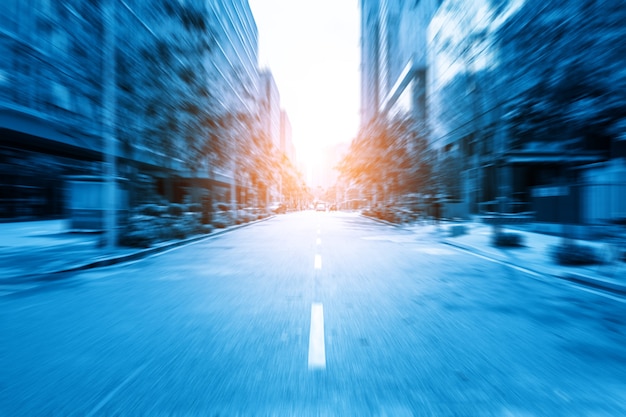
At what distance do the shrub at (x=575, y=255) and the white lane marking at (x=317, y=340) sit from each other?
6150 mm

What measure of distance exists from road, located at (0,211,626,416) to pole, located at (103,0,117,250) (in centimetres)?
464

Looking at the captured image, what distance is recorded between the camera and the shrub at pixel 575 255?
A: 810cm

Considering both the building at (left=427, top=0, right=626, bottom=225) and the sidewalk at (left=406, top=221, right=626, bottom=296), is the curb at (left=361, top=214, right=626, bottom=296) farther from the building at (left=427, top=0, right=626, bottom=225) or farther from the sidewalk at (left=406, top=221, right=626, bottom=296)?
the building at (left=427, top=0, right=626, bottom=225)

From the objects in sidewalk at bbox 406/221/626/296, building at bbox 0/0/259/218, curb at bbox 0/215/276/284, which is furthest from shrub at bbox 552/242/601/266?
building at bbox 0/0/259/218

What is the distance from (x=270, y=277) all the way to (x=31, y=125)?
20342 mm

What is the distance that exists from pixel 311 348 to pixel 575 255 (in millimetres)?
7187

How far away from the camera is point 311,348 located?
3615mm

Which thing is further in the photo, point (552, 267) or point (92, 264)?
point (92, 264)

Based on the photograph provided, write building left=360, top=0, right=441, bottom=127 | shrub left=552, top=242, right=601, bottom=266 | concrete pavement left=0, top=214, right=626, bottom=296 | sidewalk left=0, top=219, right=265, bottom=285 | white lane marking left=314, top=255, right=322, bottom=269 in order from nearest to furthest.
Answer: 1. concrete pavement left=0, top=214, right=626, bottom=296
2. sidewalk left=0, top=219, right=265, bottom=285
3. shrub left=552, top=242, right=601, bottom=266
4. white lane marking left=314, top=255, right=322, bottom=269
5. building left=360, top=0, right=441, bottom=127

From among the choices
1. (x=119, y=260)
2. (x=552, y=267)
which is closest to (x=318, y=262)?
(x=119, y=260)

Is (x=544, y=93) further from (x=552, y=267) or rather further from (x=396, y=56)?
(x=396, y=56)

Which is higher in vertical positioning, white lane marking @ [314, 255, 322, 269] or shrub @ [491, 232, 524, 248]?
shrub @ [491, 232, 524, 248]

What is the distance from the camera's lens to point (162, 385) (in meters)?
2.87

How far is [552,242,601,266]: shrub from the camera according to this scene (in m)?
8.10
